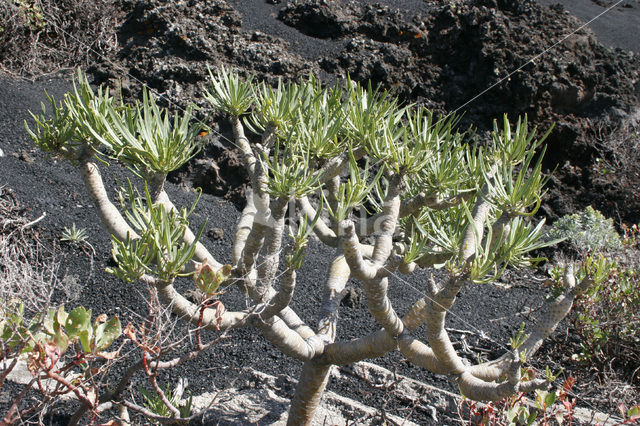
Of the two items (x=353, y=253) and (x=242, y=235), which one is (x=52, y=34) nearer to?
(x=242, y=235)

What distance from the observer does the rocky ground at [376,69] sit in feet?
15.9

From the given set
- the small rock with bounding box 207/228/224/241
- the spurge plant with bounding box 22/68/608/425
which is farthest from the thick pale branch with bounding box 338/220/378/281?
the small rock with bounding box 207/228/224/241

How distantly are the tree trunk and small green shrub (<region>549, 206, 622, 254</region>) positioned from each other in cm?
337

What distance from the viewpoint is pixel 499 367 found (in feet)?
6.91

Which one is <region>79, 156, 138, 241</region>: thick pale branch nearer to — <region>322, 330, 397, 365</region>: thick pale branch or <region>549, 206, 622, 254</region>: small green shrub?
<region>322, 330, 397, 365</region>: thick pale branch

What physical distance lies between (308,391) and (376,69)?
14.7 feet

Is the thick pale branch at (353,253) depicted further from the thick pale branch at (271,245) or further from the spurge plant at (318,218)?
the thick pale branch at (271,245)

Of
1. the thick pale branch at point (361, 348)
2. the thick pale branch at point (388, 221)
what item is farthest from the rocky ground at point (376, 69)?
the thick pale branch at point (388, 221)

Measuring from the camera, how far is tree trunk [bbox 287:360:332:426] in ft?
7.69

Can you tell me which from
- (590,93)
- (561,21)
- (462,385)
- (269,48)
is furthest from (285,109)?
(561,21)

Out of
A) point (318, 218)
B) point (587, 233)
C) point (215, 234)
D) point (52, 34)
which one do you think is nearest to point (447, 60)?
point (587, 233)

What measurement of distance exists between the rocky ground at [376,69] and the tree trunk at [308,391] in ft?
6.20

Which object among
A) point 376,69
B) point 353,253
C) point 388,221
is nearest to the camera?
point 353,253

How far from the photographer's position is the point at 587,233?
17.0ft
